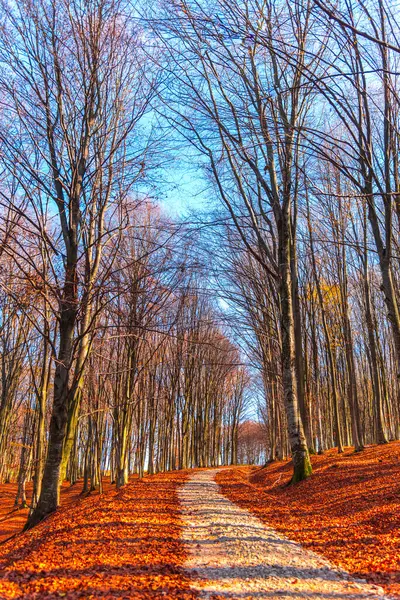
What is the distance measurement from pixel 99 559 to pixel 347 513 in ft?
12.9

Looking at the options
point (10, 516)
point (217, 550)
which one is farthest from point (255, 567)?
point (10, 516)

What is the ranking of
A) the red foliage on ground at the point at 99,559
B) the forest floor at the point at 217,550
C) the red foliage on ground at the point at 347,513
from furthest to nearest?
the red foliage on ground at the point at 347,513
the forest floor at the point at 217,550
the red foliage on ground at the point at 99,559

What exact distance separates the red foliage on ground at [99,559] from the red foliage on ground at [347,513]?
160 cm

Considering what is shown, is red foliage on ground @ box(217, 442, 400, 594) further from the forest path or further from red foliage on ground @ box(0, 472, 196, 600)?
red foliage on ground @ box(0, 472, 196, 600)

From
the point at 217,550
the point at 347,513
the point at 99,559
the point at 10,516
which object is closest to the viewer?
the point at 99,559

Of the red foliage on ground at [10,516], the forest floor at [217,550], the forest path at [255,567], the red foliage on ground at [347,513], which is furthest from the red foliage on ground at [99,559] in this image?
the red foliage on ground at [10,516]

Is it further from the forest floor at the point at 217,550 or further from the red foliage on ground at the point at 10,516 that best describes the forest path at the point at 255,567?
the red foliage on ground at the point at 10,516

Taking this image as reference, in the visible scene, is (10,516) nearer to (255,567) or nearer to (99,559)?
(99,559)

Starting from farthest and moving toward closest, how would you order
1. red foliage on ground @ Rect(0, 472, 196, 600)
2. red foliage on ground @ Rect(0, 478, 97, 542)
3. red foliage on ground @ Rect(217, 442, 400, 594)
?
red foliage on ground @ Rect(0, 478, 97, 542) < red foliage on ground @ Rect(217, 442, 400, 594) < red foliage on ground @ Rect(0, 472, 196, 600)

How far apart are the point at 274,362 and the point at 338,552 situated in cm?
1571

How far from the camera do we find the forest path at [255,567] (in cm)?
318

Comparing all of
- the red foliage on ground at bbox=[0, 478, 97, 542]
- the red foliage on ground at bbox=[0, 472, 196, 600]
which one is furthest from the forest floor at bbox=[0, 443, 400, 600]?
the red foliage on ground at bbox=[0, 478, 97, 542]

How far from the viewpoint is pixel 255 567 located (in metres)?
3.83

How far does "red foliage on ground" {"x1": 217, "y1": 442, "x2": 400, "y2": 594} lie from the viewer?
395 cm
